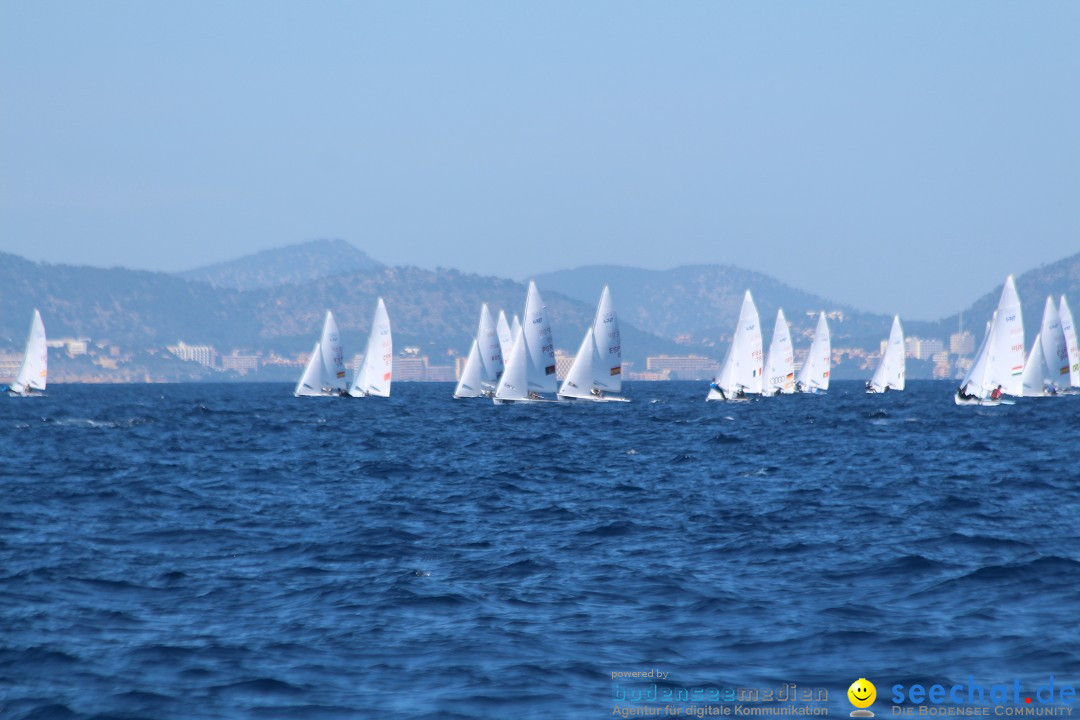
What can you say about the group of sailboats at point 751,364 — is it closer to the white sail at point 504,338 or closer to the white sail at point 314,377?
the white sail at point 504,338

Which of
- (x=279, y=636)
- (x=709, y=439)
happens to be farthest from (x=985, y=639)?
(x=709, y=439)

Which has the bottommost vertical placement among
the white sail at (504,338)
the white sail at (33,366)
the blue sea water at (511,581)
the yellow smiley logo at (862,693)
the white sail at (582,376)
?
the yellow smiley logo at (862,693)

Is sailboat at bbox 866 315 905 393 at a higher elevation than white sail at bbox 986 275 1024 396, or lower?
higher

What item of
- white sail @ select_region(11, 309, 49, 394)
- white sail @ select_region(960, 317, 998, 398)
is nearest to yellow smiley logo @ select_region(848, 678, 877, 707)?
white sail @ select_region(960, 317, 998, 398)

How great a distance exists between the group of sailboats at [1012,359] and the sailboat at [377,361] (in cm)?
3767

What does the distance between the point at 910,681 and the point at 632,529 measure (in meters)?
10.6

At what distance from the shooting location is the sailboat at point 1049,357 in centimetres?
8356

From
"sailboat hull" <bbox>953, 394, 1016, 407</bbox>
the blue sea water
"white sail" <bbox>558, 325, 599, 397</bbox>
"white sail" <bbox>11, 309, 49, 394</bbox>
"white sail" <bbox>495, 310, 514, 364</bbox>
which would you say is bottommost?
the blue sea water

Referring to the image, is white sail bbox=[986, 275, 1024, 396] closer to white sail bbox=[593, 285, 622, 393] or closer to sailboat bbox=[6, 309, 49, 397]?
white sail bbox=[593, 285, 622, 393]

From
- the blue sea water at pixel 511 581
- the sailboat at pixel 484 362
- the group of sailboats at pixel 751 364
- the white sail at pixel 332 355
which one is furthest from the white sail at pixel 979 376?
the white sail at pixel 332 355

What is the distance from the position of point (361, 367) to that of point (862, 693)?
8258 cm

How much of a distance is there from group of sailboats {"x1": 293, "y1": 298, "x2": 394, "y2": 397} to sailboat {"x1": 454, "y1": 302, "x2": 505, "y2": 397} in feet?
20.1

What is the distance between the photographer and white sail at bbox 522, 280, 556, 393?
231 feet

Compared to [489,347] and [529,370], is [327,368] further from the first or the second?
[529,370]
